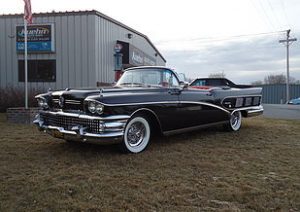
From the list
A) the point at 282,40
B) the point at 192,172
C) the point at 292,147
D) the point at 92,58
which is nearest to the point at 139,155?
the point at 192,172

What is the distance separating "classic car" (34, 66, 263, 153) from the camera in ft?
18.6

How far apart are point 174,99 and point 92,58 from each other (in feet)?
37.0

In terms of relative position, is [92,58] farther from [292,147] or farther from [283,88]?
[283,88]

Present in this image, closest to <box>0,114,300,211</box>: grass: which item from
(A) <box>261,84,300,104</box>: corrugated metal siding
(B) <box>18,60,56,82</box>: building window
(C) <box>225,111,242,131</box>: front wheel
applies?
(C) <box>225,111,242,131</box>: front wheel

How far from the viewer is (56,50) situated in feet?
58.6

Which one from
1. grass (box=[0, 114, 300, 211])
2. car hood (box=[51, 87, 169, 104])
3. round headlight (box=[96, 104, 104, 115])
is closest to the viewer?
grass (box=[0, 114, 300, 211])

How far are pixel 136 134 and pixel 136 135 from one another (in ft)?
0.06

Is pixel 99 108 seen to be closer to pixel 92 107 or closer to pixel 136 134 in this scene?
pixel 92 107

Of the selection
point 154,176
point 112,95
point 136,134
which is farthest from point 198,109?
point 154,176

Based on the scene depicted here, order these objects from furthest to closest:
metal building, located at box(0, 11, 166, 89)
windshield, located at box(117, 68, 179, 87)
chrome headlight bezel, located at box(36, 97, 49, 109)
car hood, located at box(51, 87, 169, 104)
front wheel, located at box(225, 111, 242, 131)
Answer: metal building, located at box(0, 11, 166, 89) → front wheel, located at box(225, 111, 242, 131) → windshield, located at box(117, 68, 179, 87) → chrome headlight bezel, located at box(36, 97, 49, 109) → car hood, located at box(51, 87, 169, 104)

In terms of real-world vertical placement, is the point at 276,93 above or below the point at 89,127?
above

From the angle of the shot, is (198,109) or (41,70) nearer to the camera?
(198,109)

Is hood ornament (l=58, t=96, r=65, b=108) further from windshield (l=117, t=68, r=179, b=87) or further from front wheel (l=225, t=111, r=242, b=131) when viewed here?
front wheel (l=225, t=111, r=242, b=131)

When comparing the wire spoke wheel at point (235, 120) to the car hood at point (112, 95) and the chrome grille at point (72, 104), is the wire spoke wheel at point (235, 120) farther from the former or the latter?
the chrome grille at point (72, 104)
